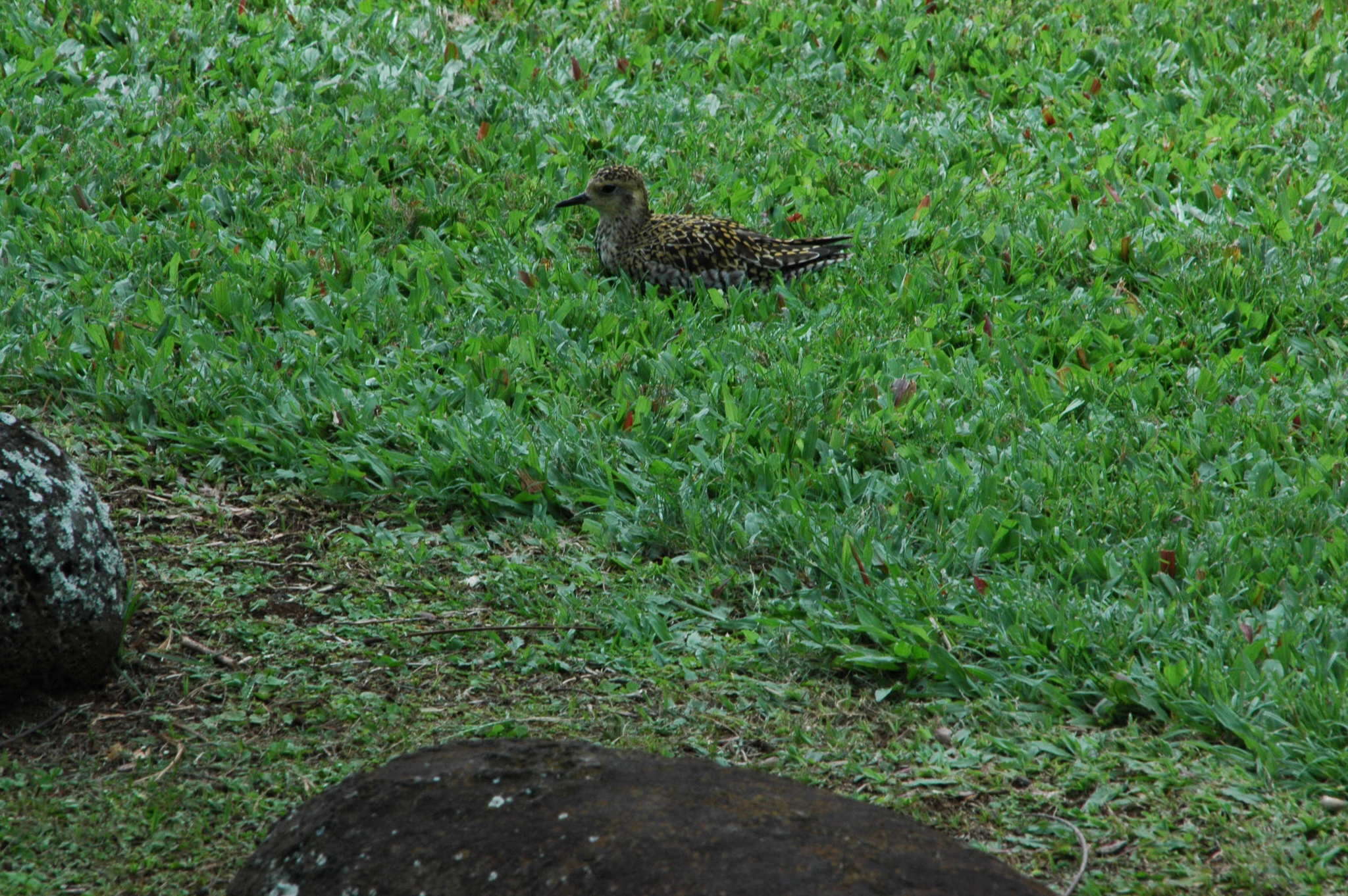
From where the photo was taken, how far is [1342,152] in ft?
27.0

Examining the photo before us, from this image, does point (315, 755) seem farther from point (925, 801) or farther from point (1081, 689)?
point (1081, 689)

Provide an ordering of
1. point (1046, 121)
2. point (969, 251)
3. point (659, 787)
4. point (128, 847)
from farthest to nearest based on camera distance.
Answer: point (1046, 121), point (969, 251), point (128, 847), point (659, 787)

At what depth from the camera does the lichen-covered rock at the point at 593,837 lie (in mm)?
2990

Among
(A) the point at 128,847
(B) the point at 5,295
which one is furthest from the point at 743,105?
(A) the point at 128,847

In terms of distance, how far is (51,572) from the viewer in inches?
169

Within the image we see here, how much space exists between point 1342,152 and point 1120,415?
3.24m

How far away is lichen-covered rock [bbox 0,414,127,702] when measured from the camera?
14.0 feet

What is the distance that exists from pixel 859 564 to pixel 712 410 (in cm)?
129

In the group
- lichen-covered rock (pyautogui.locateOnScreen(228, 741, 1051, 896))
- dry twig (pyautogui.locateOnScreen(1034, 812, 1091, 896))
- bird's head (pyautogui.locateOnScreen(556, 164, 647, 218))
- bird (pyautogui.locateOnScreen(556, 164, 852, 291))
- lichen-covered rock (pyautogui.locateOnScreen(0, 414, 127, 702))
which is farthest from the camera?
bird's head (pyautogui.locateOnScreen(556, 164, 647, 218))

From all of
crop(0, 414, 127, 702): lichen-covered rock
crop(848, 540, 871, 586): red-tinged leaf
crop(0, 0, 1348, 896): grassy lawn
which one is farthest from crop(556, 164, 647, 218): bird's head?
crop(0, 414, 127, 702): lichen-covered rock

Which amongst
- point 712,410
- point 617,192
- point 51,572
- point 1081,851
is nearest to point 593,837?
point 1081,851

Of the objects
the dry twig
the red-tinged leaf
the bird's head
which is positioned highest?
the bird's head

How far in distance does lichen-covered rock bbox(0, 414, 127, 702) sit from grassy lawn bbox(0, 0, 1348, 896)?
6.9 inches

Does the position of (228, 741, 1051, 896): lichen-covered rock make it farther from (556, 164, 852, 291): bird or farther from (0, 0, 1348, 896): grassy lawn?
(556, 164, 852, 291): bird
